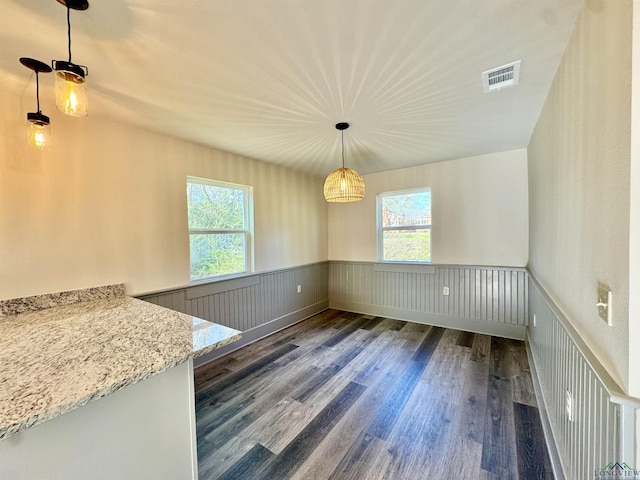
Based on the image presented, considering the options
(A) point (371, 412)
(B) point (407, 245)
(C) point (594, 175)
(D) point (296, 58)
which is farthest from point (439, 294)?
(D) point (296, 58)

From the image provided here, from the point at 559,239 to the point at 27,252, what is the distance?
11.9ft

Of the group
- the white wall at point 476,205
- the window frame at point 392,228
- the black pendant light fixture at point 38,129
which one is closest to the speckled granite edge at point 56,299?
the black pendant light fixture at point 38,129

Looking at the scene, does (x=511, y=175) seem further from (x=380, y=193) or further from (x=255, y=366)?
(x=255, y=366)

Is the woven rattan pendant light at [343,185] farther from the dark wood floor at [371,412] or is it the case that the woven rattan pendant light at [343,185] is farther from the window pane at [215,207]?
the dark wood floor at [371,412]

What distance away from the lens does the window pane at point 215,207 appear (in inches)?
115

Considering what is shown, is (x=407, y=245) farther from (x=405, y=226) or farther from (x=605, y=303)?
(x=605, y=303)

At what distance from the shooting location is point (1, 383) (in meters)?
0.87

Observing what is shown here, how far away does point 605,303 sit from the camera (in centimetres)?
93

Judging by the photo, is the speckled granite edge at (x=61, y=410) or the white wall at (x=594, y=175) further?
the white wall at (x=594, y=175)

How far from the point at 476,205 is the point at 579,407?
2889 millimetres

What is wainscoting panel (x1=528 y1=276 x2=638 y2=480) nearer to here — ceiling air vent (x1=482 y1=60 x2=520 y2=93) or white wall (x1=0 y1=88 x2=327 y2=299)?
ceiling air vent (x1=482 y1=60 x2=520 y2=93)

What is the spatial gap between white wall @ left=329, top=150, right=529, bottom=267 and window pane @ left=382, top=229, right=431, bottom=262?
126 millimetres

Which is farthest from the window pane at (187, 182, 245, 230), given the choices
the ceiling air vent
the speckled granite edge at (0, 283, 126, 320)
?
the ceiling air vent

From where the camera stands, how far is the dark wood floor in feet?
5.17
